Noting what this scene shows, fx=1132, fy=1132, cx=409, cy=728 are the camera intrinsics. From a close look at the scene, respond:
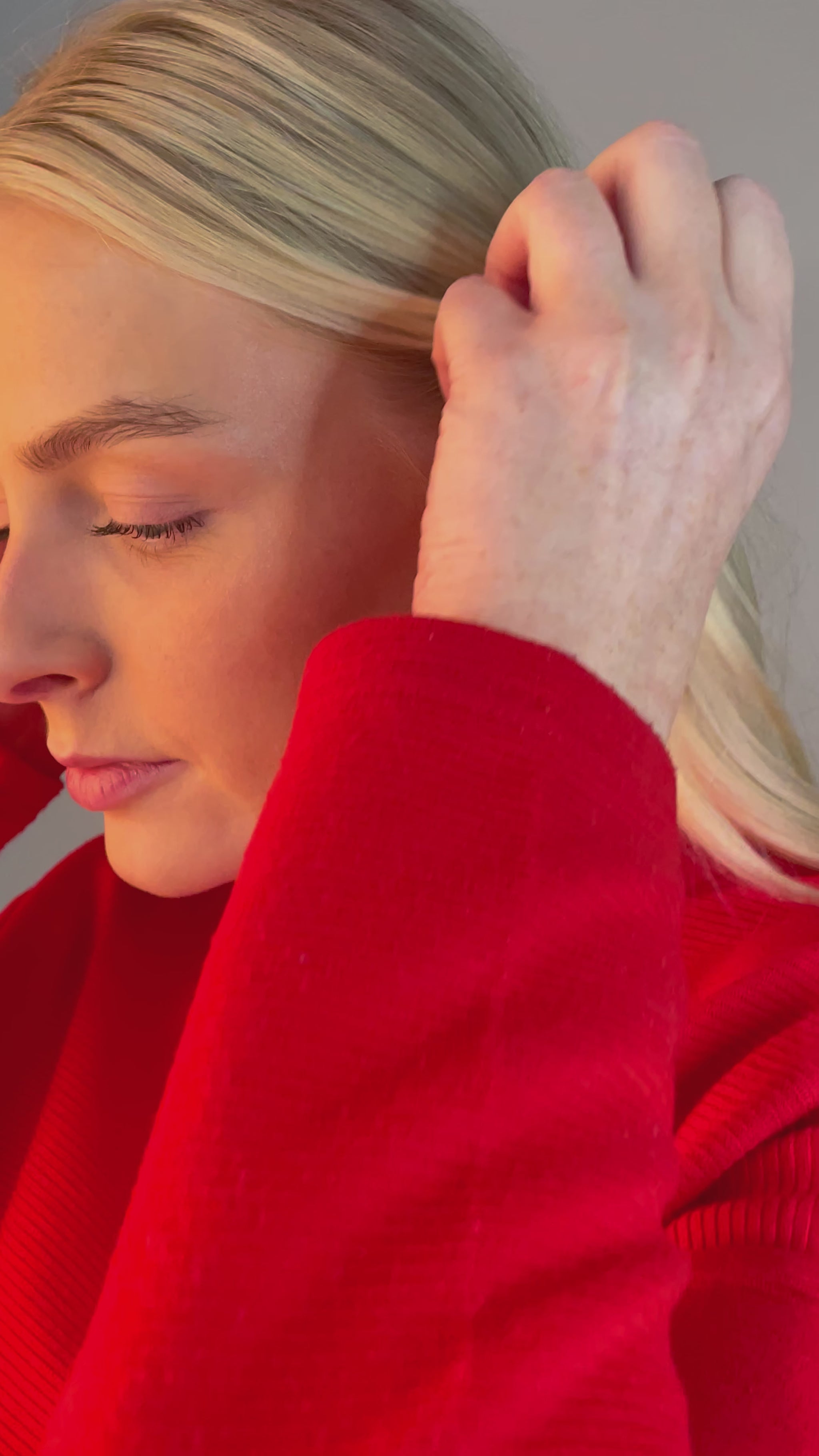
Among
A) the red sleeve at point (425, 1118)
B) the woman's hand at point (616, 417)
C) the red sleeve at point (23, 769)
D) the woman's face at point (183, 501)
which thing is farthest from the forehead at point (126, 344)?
the red sleeve at point (23, 769)

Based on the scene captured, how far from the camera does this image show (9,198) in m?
0.64

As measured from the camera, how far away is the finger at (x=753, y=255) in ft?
1.75

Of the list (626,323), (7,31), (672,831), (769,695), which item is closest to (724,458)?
(626,323)

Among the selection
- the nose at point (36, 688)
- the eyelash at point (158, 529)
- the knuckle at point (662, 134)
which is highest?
the knuckle at point (662, 134)

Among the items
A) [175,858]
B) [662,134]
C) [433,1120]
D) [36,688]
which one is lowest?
[433,1120]

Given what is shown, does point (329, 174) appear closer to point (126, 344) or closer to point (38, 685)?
point (126, 344)

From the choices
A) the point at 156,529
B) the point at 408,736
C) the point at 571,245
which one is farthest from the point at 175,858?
the point at 571,245

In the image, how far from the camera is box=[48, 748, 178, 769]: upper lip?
671 millimetres

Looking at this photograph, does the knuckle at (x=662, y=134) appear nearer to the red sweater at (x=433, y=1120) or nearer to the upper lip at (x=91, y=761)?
the red sweater at (x=433, y=1120)

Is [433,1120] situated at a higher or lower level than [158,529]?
lower

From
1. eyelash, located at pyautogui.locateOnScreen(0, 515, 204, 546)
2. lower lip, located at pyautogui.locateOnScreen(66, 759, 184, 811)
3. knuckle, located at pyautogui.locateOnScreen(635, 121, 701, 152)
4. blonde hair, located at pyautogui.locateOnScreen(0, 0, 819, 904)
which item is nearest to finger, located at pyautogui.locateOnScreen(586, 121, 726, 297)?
knuckle, located at pyautogui.locateOnScreen(635, 121, 701, 152)

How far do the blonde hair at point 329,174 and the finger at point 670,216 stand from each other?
0.48 feet

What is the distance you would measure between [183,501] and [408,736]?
0.23 meters

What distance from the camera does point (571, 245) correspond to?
0.50m
